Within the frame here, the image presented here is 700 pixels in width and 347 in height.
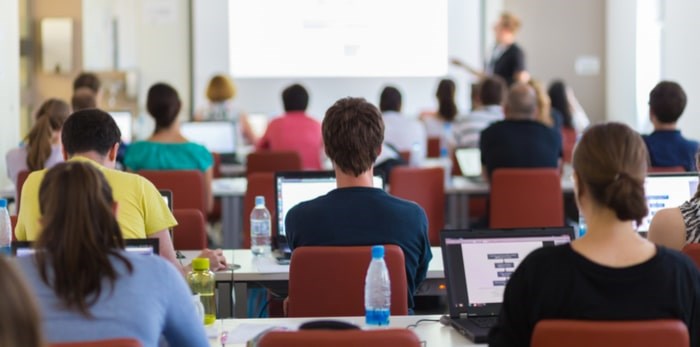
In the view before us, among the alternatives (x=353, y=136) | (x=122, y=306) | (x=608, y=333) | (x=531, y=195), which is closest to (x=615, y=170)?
(x=608, y=333)

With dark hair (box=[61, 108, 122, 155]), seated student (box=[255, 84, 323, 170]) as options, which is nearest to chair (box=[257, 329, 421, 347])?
dark hair (box=[61, 108, 122, 155])

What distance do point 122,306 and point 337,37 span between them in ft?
32.6

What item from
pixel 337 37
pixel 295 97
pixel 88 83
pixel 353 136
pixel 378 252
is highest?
pixel 337 37

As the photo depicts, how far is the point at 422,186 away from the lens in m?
6.98

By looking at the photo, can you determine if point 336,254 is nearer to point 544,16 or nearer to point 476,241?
point 476,241

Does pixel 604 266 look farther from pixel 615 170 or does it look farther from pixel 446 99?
pixel 446 99

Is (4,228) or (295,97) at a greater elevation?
(295,97)

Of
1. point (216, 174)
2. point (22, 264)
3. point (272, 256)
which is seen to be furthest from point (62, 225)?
point (216, 174)

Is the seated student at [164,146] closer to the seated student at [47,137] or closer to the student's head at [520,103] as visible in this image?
the seated student at [47,137]

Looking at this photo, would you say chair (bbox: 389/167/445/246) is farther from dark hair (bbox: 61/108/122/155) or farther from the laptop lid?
the laptop lid

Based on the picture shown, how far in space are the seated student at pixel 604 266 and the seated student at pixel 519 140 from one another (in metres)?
4.49

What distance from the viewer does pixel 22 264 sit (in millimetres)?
2693

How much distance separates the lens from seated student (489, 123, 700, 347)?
273 centimetres

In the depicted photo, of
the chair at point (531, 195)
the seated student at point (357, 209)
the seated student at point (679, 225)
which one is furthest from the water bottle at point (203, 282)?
the chair at point (531, 195)
